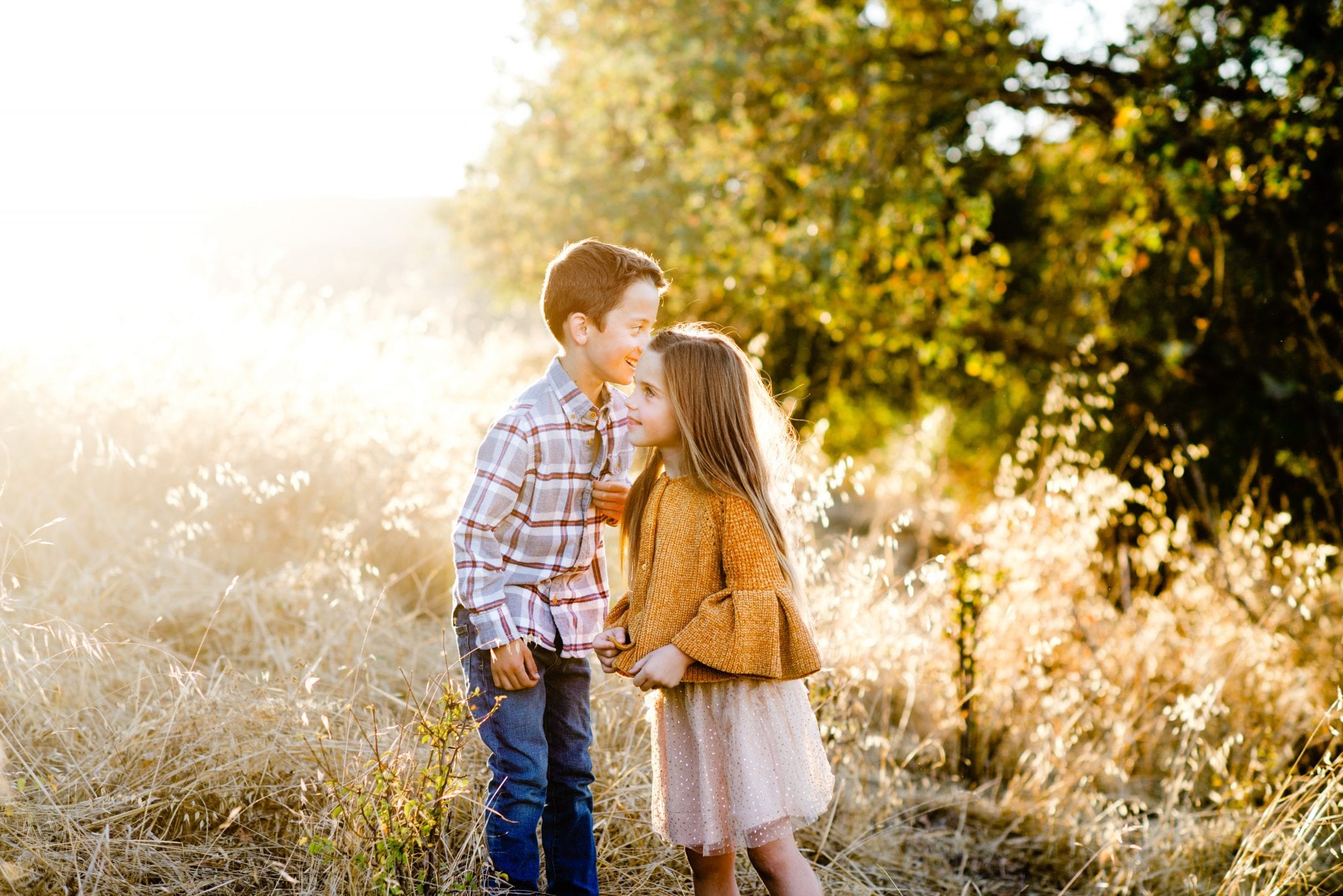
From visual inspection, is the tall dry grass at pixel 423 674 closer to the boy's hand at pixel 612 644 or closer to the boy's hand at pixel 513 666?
the boy's hand at pixel 513 666

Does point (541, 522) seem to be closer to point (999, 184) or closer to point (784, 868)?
point (784, 868)

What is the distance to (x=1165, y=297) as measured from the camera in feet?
22.7

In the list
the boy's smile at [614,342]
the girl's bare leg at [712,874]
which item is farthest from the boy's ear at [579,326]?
the girl's bare leg at [712,874]

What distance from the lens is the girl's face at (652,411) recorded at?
2.13 metres

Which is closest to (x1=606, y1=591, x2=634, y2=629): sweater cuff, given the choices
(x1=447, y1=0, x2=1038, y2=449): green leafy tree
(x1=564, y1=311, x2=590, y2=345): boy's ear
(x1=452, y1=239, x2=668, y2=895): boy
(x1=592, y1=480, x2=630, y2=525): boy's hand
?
(x1=452, y1=239, x2=668, y2=895): boy

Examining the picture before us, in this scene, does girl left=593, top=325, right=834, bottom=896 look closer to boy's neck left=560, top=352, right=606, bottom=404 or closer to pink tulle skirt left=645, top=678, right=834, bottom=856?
pink tulle skirt left=645, top=678, right=834, bottom=856

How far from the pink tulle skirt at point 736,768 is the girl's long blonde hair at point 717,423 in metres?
0.25

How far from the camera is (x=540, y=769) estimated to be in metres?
2.17

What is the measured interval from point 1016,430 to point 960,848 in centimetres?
748

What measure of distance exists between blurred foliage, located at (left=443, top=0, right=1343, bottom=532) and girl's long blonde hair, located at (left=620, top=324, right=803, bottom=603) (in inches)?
121

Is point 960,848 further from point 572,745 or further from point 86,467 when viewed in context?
point 86,467

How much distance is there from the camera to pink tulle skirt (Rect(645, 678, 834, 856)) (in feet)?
6.63

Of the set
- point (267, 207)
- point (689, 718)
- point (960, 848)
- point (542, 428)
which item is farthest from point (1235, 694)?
point (267, 207)

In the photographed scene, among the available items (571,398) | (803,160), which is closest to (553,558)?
(571,398)
